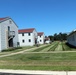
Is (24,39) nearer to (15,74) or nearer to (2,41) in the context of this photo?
(2,41)

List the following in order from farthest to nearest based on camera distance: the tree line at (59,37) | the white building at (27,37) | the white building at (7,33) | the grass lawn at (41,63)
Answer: the tree line at (59,37) → the white building at (27,37) → the white building at (7,33) → the grass lawn at (41,63)

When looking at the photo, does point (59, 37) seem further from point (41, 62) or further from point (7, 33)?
point (41, 62)

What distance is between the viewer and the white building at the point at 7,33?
32.4 meters

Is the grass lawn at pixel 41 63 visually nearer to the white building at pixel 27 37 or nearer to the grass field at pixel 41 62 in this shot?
the grass field at pixel 41 62

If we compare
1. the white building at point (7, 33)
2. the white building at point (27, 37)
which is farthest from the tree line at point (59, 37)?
the white building at point (7, 33)

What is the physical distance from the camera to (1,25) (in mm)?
32219

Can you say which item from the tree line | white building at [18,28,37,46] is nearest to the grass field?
white building at [18,28,37,46]

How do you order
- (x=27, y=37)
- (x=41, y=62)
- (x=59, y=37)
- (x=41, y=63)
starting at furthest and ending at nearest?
(x=59, y=37) → (x=27, y=37) → (x=41, y=62) → (x=41, y=63)

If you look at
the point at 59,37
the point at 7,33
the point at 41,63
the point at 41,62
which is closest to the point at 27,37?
the point at 7,33

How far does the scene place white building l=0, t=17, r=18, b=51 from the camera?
1276 inches

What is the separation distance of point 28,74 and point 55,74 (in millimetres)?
1153

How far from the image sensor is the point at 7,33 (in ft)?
114

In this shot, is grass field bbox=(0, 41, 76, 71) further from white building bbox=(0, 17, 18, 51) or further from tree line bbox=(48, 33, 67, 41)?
tree line bbox=(48, 33, 67, 41)

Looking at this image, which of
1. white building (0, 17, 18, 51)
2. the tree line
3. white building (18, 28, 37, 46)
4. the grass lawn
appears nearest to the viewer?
the grass lawn
